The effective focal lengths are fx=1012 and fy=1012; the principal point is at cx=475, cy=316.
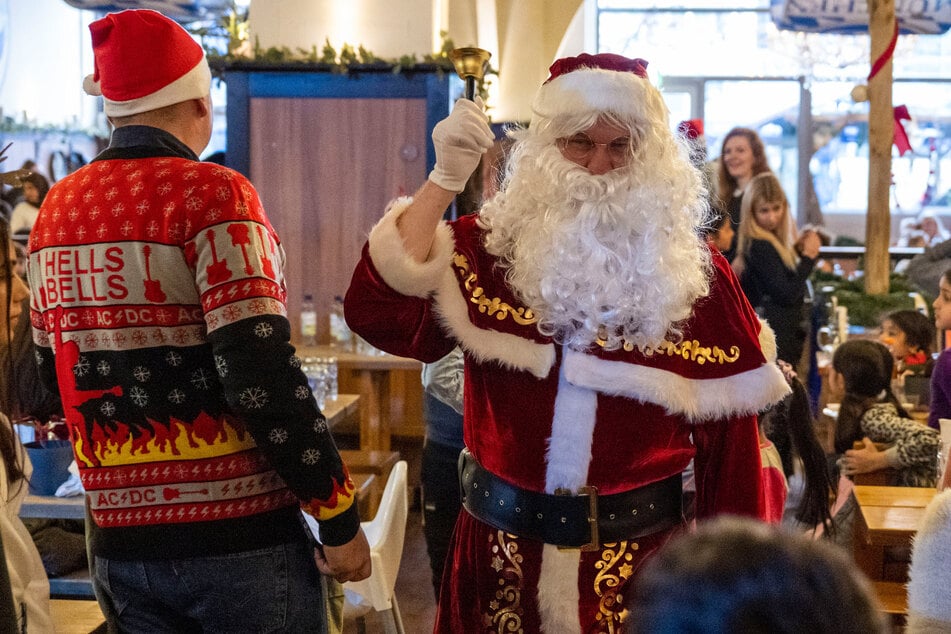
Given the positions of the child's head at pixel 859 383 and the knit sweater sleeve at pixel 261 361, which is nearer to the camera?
the knit sweater sleeve at pixel 261 361

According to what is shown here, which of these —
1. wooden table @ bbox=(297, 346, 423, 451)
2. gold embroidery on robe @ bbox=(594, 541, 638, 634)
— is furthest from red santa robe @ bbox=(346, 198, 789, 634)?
wooden table @ bbox=(297, 346, 423, 451)

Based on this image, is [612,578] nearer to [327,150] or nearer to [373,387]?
[373,387]

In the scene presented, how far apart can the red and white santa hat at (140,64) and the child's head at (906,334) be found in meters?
3.86

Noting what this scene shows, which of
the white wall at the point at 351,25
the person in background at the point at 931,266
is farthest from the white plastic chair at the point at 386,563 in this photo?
the person in background at the point at 931,266

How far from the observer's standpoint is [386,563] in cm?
270

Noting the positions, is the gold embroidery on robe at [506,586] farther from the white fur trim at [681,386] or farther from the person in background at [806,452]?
the person in background at [806,452]

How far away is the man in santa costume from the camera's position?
5.54ft

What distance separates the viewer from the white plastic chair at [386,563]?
2.66 metres

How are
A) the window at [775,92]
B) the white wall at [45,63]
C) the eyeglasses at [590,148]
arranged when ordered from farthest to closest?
the window at [775,92] → the white wall at [45,63] → the eyeglasses at [590,148]

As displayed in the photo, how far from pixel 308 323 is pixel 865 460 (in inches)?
126

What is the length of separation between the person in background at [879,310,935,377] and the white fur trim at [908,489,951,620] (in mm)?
3297

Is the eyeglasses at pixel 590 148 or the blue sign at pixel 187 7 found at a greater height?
the blue sign at pixel 187 7

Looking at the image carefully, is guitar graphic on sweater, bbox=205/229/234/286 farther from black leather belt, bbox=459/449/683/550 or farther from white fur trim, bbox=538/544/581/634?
white fur trim, bbox=538/544/581/634

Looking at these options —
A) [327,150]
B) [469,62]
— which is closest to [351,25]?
[327,150]
